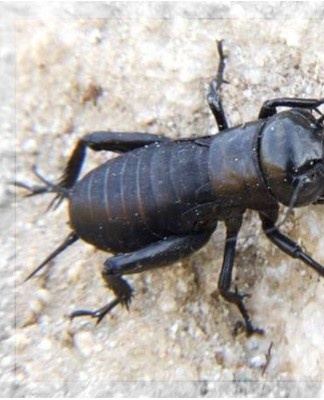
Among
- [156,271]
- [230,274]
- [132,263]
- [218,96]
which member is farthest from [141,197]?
[218,96]

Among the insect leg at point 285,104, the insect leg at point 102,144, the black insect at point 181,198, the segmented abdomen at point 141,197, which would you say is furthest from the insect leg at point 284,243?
the insect leg at point 102,144

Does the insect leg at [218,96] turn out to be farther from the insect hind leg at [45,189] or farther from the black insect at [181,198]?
the insect hind leg at [45,189]

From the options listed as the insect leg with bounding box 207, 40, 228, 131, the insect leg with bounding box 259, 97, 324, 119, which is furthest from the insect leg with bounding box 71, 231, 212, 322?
the insect leg with bounding box 259, 97, 324, 119

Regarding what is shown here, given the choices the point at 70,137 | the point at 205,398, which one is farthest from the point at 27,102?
the point at 205,398

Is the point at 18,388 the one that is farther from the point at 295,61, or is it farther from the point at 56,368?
the point at 295,61

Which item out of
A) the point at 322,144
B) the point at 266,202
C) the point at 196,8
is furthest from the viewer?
the point at 196,8

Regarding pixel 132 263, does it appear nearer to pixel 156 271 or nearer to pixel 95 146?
pixel 156 271

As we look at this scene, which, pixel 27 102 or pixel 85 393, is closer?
pixel 85 393
